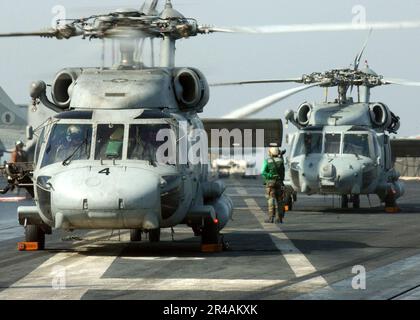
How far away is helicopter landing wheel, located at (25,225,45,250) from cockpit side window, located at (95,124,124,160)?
2.02 meters

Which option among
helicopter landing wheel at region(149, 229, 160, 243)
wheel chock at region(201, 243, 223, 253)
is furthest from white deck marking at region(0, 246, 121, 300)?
helicopter landing wheel at region(149, 229, 160, 243)

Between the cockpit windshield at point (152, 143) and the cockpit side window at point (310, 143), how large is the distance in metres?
14.3

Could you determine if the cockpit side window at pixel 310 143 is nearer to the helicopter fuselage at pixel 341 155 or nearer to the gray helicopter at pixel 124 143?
the helicopter fuselage at pixel 341 155

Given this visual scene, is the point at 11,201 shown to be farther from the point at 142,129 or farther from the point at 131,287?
the point at 131,287

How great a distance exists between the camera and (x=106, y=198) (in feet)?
51.6

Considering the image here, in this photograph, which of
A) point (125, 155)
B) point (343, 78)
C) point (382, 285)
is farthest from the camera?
point (343, 78)

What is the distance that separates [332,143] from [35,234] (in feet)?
47.5

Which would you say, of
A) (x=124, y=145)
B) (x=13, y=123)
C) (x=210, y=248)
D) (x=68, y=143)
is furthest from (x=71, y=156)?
(x=13, y=123)

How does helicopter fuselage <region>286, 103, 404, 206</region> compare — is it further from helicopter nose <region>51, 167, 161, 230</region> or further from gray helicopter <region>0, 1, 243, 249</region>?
helicopter nose <region>51, 167, 161, 230</region>

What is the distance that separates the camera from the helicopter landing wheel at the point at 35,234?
59.3ft

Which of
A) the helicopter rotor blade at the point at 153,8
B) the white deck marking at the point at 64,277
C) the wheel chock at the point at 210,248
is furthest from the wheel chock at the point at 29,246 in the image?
the helicopter rotor blade at the point at 153,8

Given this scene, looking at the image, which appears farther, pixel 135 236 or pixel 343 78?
pixel 343 78

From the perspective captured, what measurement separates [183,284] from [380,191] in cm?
1877

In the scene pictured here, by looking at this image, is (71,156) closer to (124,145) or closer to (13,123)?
(124,145)
